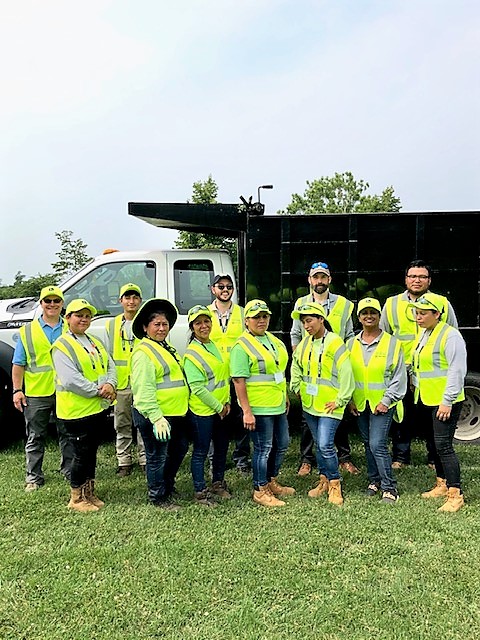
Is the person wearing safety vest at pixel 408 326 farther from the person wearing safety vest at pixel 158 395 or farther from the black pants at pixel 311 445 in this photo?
the person wearing safety vest at pixel 158 395

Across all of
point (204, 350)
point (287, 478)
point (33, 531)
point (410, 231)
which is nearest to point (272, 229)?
point (410, 231)

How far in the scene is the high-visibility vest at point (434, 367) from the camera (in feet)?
13.5

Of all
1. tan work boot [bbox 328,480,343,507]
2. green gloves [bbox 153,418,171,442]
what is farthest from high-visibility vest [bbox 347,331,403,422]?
green gloves [bbox 153,418,171,442]

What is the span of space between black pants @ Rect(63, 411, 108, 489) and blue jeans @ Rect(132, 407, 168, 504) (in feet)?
1.14

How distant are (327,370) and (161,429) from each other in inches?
51.5

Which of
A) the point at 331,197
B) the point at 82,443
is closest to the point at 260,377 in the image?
the point at 82,443

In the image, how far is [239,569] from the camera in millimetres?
3271

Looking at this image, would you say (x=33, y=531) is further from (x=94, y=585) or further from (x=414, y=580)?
(x=414, y=580)

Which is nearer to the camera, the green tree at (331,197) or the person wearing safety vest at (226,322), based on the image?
the person wearing safety vest at (226,322)

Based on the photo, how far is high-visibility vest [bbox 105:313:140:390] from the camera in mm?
4852

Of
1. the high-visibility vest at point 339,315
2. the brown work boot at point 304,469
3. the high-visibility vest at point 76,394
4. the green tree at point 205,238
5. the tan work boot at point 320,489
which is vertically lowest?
the brown work boot at point 304,469

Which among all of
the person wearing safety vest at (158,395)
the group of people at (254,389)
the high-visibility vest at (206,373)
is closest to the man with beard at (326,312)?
the group of people at (254,389)

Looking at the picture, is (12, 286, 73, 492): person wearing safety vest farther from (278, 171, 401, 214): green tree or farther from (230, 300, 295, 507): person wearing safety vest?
(278, 171, 401, 214): green tree

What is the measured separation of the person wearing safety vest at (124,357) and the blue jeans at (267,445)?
1.22m
